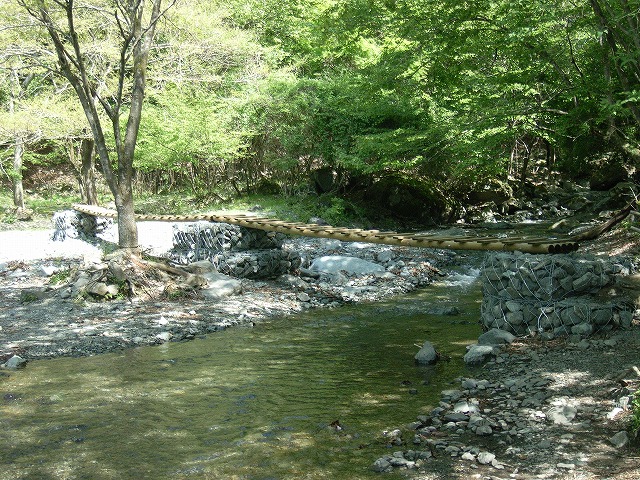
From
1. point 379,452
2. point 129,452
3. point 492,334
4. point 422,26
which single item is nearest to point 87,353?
point 129,452

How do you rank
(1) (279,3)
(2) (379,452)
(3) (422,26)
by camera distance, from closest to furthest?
(2) (379,452) → (3) (422,26) → (1) (279,3)

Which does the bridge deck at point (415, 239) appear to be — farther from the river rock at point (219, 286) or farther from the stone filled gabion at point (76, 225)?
the stone filled gabion at point (76, 225)

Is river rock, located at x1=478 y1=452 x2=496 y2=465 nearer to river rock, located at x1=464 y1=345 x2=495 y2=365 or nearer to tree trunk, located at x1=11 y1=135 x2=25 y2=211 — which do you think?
river rock, located at x1=464 y1=345 x2=495 y2=365

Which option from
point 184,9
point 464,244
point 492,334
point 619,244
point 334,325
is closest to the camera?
point 492,334

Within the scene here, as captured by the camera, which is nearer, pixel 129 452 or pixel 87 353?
pixel 129 452

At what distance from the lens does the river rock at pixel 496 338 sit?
6168 millimetres

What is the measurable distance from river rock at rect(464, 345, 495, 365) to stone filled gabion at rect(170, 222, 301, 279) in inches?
206

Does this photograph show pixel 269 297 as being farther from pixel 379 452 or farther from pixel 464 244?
pixel 379 452

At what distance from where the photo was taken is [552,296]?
629cm

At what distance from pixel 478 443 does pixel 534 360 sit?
1.72 metres

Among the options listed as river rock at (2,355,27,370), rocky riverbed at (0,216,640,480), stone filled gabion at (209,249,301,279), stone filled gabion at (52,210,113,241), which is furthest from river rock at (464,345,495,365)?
stone filled gabion at (52,210,113,241)

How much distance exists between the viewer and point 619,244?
10898 mm

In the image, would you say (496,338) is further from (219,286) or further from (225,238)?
(225,238)

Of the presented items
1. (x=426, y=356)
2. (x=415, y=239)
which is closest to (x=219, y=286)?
(x=415, y=239)
